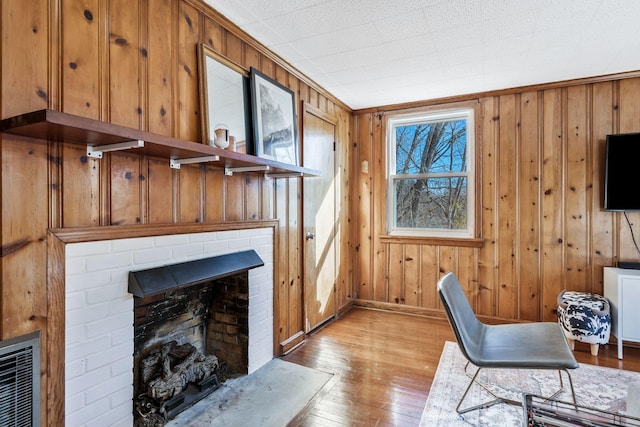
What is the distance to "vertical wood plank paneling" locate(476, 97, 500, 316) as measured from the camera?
11.8ft

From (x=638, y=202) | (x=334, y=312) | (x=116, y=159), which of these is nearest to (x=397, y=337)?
(x=334, y=312)

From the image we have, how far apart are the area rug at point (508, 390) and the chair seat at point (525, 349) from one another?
369 mm

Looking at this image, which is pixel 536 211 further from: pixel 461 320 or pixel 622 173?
pixel 461 320

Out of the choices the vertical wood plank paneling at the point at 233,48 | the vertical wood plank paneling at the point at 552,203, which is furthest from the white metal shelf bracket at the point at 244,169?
the vertical wood plank paneling at the point at 552,203

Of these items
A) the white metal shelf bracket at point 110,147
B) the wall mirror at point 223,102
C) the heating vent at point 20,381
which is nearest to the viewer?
the heating vent at point 20,381

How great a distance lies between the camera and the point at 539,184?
11.2 ft

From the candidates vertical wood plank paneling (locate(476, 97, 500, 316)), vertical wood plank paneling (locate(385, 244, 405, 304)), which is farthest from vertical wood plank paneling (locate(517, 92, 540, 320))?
vertical wood plank paneling (locate(385, 244, 405, 304))

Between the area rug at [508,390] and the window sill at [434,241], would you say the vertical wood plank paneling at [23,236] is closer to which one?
the area rug at [508,390]

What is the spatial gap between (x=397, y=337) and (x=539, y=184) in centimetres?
207

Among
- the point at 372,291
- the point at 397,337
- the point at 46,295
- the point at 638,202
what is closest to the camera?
the point at 46,295

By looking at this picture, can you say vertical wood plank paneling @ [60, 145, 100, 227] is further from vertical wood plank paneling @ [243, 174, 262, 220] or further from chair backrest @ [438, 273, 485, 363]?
chair backrest @ [438, 273, 485, 363]

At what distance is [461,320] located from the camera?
2125mm

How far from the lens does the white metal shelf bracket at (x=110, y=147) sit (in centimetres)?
142

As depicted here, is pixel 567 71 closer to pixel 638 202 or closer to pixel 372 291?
pixel 638 202
